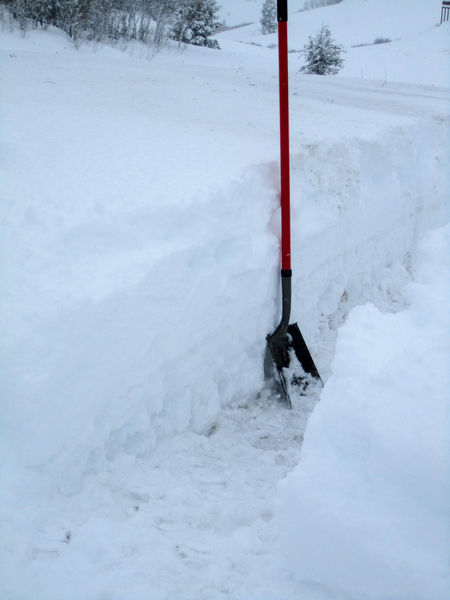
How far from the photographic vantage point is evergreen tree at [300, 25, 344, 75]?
1298 cm

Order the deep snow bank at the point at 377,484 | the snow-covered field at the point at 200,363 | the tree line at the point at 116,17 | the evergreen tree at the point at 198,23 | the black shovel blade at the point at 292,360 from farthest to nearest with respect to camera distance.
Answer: the evergreen tree at the point at 198,23, the tree line at the point at 116,17, the black shovel blade at the point at 292,360, the snow-covered field at the point at 200,363, the deep snow bank at the point at 377,484

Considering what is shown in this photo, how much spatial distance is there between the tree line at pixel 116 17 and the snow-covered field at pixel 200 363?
15.5 ft

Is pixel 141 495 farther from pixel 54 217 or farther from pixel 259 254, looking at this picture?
pixel 259 254

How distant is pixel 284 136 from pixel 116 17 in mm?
8974

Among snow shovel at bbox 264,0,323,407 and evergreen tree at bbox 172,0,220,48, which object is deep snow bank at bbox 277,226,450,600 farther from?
evergreen tree at bbox 172,0,220,48

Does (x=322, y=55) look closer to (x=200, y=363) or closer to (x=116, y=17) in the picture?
(x=116, y=17)

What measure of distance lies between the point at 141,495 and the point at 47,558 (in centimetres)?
50

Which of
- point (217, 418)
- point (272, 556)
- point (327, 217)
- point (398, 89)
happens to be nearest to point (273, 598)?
point (272, 556)

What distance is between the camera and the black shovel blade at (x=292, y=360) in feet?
10.6

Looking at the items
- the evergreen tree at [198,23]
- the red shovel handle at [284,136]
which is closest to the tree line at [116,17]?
the evergreen tree at [198,23]

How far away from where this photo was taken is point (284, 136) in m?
3.05

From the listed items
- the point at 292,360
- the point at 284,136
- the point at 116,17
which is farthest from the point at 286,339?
the point at 116,17

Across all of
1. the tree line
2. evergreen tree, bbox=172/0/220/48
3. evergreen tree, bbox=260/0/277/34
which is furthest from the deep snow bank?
evergreen tree, bbox=260/0/277/34

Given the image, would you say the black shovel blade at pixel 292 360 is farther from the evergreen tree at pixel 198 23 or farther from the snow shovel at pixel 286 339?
the evergreen tree at pixel 198 23
